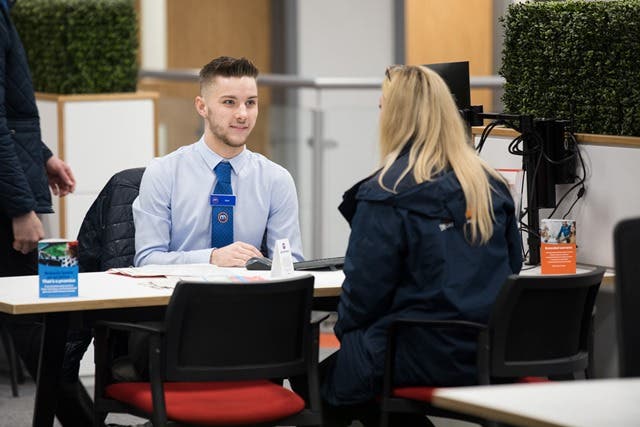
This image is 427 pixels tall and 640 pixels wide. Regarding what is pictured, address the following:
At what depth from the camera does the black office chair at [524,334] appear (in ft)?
11.1

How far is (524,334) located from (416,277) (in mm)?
334

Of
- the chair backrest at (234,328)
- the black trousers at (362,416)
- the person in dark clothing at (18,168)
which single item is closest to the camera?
the chair backrest at (234,328)

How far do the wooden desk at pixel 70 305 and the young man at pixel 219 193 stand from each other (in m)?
0.43

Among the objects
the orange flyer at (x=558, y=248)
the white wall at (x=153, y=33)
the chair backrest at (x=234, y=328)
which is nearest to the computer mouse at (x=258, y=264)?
the chair backrest at (x=234, y=328)

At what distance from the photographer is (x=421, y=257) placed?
349cm

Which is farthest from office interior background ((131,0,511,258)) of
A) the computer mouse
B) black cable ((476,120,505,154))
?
the computer mouse

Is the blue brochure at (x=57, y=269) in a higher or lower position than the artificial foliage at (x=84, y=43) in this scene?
lower

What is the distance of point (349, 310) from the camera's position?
3.55 metres

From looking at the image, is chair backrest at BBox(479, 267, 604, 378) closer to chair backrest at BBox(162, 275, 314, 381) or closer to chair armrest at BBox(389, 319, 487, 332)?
chair armrest at BBox(389, 319, 487, 332)

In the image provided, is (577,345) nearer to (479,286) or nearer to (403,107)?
(479,286)

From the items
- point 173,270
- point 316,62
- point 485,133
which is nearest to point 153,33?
point 316,62

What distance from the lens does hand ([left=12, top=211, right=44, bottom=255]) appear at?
4.80m

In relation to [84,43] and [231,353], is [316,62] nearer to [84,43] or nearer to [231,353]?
[84,43]

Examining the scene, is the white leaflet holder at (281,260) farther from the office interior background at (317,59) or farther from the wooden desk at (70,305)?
the office interior background at (317,59)
